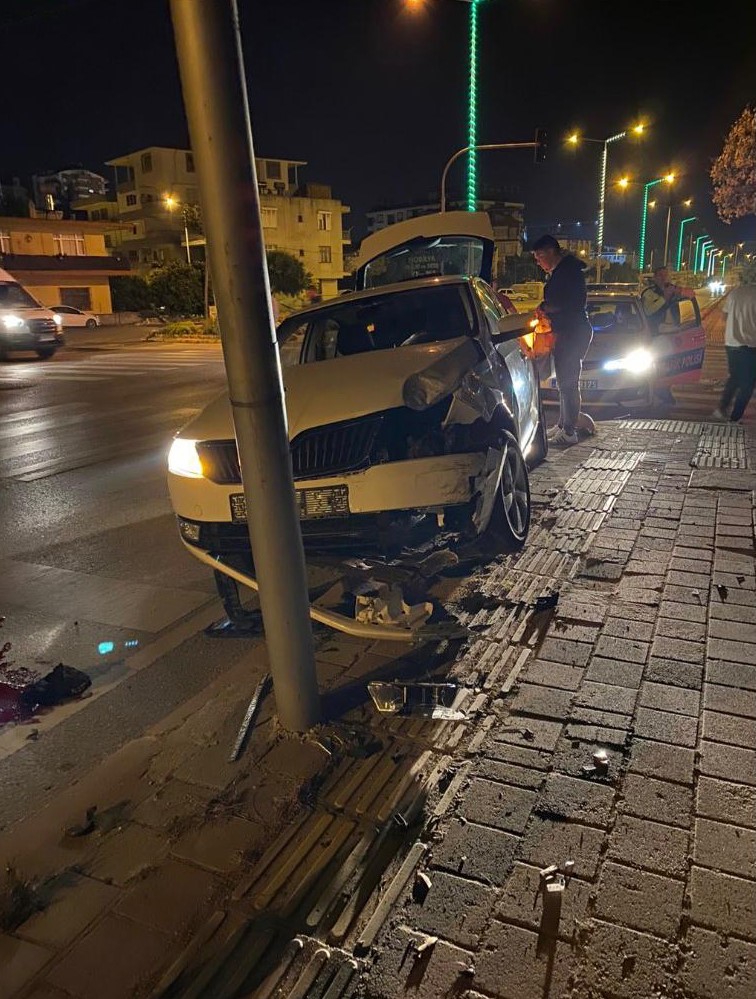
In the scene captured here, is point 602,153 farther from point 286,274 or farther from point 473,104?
point 286,274

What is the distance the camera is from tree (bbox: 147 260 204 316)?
4819cm

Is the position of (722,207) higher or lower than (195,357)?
higher

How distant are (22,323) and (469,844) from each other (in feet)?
77.4

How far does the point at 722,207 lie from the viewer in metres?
24.6

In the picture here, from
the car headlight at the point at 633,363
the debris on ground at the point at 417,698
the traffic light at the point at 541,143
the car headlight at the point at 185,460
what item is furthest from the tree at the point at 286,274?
the debris on ground at the point at 417,698

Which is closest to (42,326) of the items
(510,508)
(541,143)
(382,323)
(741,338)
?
(541,143)

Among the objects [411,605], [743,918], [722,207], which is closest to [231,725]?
[411,605]

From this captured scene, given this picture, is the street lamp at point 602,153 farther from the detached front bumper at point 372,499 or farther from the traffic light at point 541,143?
the detached front bumper at point 372,499

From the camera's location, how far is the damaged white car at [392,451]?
3975 mm

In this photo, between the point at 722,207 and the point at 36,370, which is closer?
the point at 36,370

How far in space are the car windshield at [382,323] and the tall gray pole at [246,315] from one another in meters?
2.97

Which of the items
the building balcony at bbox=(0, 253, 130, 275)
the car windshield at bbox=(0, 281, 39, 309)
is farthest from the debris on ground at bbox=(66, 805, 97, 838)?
the building balcony at bbox=(0, 253, 130, 275)

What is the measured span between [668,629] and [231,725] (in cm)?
229

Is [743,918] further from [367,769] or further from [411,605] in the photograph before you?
[411,605]
